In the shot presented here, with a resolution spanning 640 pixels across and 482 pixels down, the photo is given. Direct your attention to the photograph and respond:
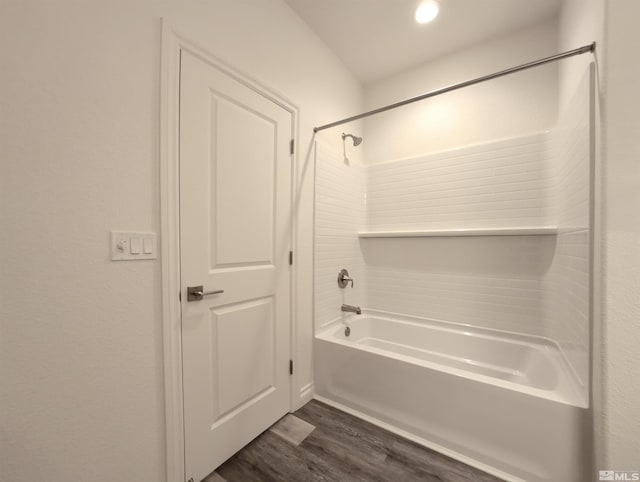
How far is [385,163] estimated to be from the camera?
244 centimetres

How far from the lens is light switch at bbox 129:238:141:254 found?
3.24 feet

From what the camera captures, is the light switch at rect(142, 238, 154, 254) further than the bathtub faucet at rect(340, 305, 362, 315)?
No

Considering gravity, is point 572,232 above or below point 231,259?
above

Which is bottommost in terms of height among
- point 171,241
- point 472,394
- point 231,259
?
point 472,394

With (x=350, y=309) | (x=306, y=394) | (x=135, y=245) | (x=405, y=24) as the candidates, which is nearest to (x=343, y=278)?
(x=350, y=309)

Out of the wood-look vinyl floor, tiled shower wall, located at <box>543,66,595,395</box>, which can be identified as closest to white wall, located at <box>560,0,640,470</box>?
tiled shower wall, located at <box>543,66,595,395</box>

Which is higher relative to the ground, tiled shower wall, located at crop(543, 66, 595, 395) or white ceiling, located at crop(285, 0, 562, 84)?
white ceiling, located at crop(285, 0, 562, 84)

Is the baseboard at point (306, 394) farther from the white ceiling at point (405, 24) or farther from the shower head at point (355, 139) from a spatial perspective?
the white ceiling at point (405, 24)

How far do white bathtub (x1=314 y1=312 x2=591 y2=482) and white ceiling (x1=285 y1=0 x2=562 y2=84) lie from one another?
229 centimetres

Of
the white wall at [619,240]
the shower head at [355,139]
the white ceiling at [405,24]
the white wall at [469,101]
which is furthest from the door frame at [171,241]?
the white wall at [469,101]

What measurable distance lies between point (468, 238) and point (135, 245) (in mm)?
2183

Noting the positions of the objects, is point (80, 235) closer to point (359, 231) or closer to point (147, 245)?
point (147, 245)

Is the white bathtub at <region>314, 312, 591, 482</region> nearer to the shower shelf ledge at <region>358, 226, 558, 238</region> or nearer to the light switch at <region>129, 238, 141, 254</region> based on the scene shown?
the shower shelf ledge at <region>358, 226, 558, 238</region>

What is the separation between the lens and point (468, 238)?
2.03 m
